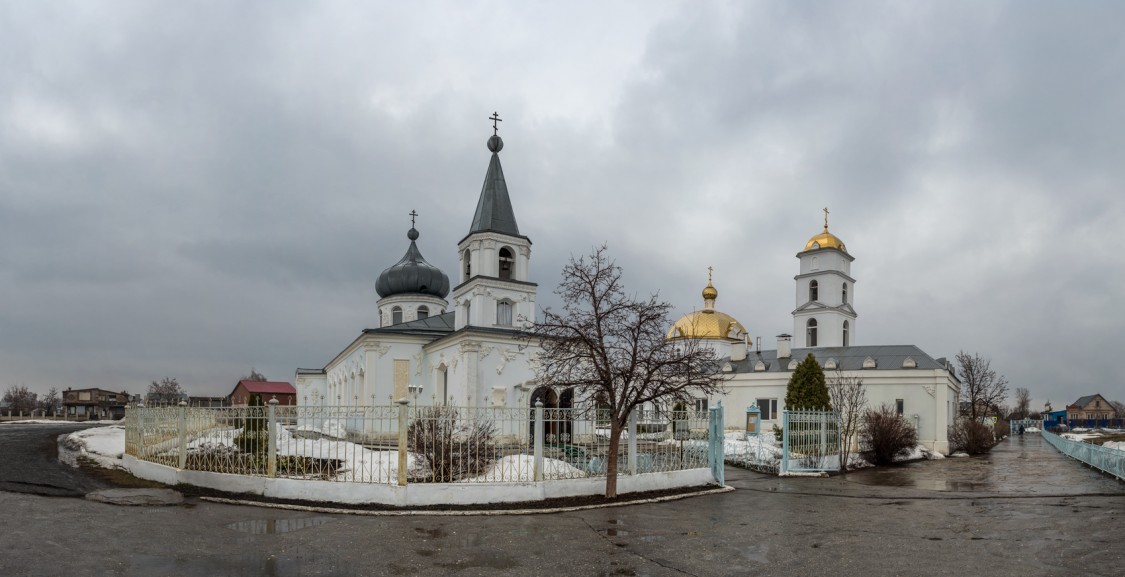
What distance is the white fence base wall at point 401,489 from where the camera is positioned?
38.0ft

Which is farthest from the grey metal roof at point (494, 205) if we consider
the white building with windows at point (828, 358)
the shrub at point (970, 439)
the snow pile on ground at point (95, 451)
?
the shrub at point (970, 439)

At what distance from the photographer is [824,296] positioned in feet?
163

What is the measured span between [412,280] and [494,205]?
15269 millimetres

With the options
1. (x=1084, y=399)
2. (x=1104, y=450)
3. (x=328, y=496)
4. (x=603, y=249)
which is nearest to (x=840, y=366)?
(x=1104, y=450)

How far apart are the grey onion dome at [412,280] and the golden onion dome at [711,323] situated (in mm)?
19147

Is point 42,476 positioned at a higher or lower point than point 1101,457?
higher

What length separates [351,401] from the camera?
37.1 metres

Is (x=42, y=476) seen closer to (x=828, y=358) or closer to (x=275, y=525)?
(x=275, y=525)

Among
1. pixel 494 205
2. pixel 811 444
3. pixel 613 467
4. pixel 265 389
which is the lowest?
pixel 265 389

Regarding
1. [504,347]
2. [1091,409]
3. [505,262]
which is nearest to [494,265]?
[505,262]

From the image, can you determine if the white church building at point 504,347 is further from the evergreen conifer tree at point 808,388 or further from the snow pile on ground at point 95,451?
the snow pile on ground at point 95,451

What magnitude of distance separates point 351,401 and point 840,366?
2709cm

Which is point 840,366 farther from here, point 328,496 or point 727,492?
point 328,496

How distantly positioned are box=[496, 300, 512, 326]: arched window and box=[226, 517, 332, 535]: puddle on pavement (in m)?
19.7
